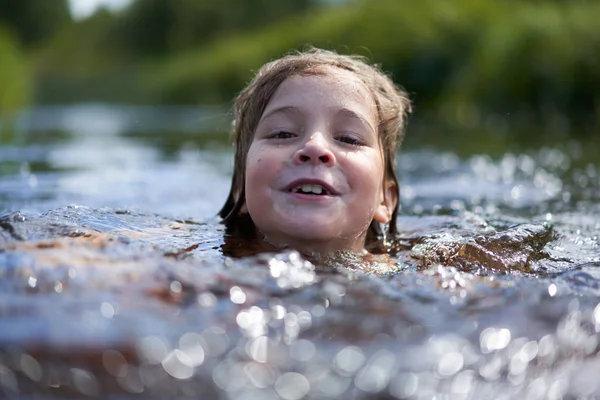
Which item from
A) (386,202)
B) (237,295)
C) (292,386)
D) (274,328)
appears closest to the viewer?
(292,386)

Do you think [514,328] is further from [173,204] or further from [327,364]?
[173,204]

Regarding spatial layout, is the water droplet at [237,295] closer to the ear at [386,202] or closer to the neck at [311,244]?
the neck at [311,244]

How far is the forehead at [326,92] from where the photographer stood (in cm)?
282

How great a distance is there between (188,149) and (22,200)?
409 centimetres

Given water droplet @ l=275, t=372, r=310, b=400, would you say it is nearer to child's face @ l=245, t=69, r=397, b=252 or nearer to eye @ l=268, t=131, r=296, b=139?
child's face @ l=245, t=69, r=397, b=252

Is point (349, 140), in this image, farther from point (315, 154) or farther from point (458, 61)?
point (458, 61)

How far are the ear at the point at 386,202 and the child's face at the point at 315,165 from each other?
0.23 m

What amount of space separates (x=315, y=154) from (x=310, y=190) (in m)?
0.13

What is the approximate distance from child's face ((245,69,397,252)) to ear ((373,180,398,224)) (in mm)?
233

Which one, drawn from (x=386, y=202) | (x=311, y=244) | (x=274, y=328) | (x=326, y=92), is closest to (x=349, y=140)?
(x=326, y=92)

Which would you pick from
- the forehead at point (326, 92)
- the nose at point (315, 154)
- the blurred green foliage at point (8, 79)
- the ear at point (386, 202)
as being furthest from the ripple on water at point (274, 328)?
the blurred green foliage at point (8, 79)

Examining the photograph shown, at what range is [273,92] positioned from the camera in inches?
118

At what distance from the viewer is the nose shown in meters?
2.58

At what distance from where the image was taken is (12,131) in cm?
1071
